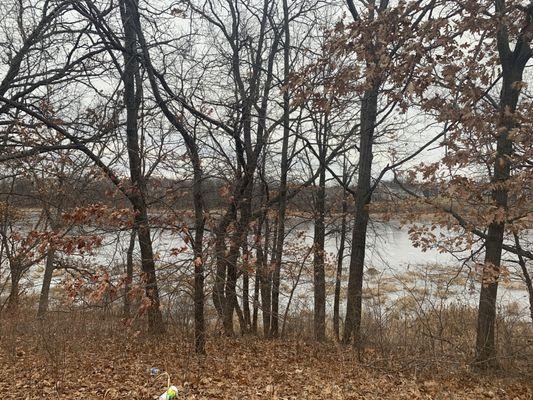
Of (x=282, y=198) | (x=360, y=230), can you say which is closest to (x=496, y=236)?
(x=360, y=230)

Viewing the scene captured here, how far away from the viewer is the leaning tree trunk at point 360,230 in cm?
1010

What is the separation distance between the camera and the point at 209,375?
6.85 metres

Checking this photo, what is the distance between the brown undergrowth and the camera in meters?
5.96

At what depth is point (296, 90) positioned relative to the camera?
16.6 feet

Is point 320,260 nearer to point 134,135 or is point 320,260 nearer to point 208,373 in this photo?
point 134,135

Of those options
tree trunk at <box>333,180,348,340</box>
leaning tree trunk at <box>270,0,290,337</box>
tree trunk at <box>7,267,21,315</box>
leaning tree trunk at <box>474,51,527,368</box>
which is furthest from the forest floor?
tree trunk at <box>7,267,21,315</box>

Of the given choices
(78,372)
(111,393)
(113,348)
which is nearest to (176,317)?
(113,348)

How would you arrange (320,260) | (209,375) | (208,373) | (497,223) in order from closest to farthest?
(497,223), (209,375), (208,373), (320,260)

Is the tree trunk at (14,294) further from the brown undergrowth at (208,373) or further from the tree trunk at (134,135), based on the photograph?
the tree trunk at (134,135)

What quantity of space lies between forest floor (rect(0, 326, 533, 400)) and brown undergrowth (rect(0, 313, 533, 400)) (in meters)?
0.01

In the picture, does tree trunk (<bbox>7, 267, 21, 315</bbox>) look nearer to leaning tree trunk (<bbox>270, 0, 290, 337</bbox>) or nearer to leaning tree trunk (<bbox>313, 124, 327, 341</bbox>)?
leaning tree trunk (<bbox>270, 0, 290, 337</bbox>)

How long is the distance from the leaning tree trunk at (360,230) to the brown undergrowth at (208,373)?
0.95 m

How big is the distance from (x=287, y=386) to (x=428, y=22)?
493cm

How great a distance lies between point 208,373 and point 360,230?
5.01 meters
